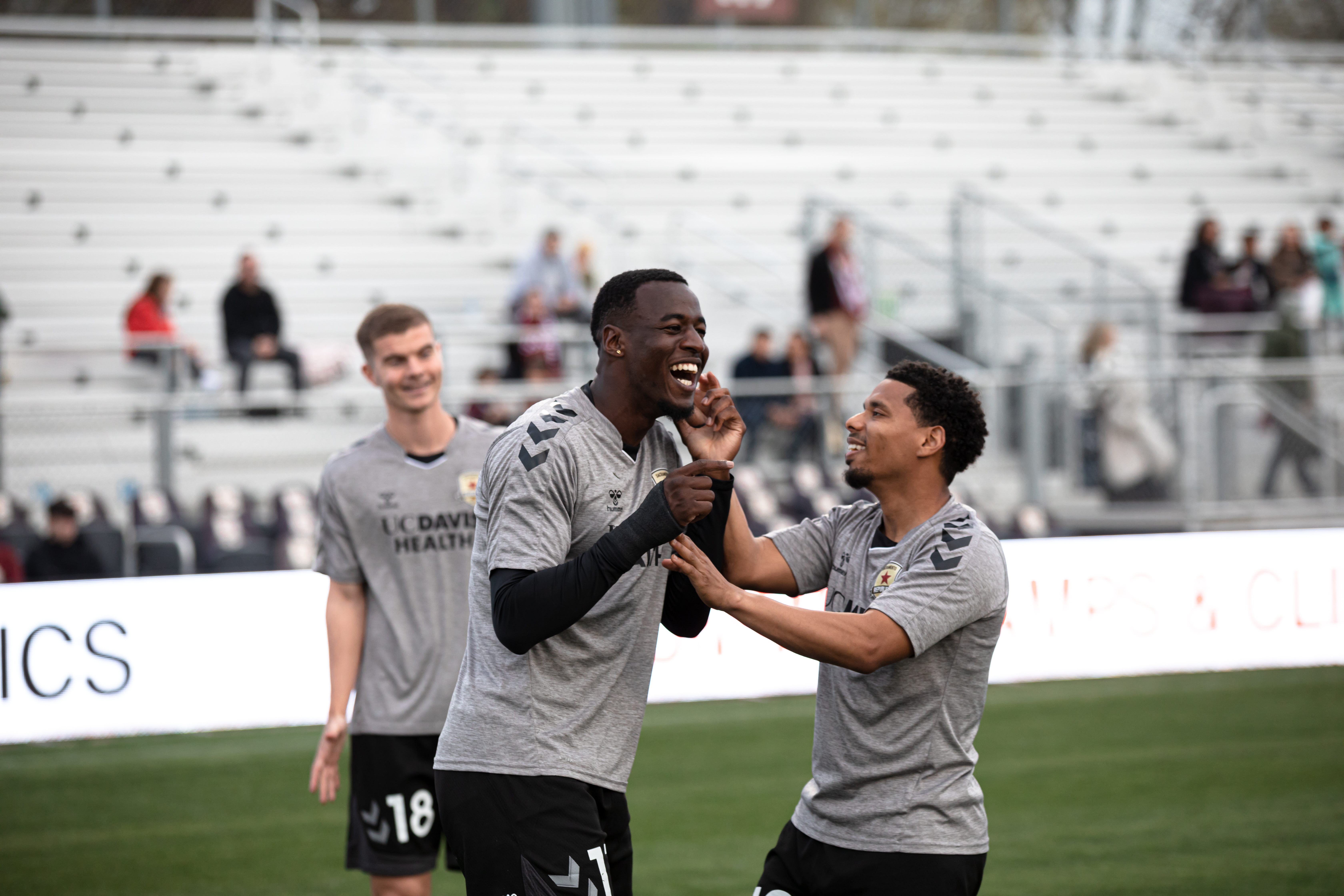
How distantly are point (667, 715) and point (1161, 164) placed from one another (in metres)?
16.0

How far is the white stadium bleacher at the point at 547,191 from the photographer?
13094 mm

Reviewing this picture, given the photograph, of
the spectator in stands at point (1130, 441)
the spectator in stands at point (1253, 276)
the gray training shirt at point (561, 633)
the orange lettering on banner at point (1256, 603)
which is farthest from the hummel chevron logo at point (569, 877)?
the spectator in stands at point (1253, 276)

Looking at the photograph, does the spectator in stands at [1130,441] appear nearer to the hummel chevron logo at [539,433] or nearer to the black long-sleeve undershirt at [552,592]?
the hummel chevron logo at [539,433]

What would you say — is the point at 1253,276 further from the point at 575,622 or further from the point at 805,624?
the point at 575,622

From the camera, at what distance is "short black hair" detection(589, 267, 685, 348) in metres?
3.32

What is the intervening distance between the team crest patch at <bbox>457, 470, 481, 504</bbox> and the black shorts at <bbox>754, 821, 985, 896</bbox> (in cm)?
161

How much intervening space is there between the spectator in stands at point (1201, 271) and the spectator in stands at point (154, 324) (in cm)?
992

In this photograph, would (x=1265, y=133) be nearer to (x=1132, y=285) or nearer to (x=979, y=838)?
(x=1132, y=285)

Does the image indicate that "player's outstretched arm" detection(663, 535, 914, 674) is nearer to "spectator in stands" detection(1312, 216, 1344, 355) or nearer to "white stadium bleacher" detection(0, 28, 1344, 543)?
"white stadium bleacher" detection(0, 28, 1344, 543)

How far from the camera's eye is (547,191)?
1753 centimetres

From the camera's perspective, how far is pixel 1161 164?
22781 millimetres

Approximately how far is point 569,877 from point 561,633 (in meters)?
0.53

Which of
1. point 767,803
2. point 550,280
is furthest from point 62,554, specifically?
point 550,280

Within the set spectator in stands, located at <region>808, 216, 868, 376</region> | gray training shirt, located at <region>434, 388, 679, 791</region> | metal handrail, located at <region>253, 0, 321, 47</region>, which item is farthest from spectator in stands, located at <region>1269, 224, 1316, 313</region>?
gray training shirt, located at <region>434, 388, 679, 791</region>
